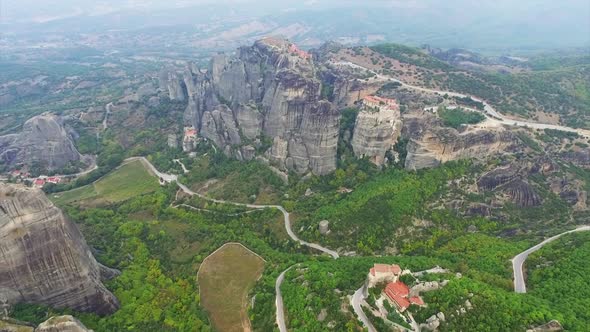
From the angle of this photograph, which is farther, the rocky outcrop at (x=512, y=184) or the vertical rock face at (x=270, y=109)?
the vertical rock face at (x=270, y=109)

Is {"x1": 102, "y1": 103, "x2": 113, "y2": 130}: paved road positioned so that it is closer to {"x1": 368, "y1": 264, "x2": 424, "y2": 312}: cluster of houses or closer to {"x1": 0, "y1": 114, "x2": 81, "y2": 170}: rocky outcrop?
{"x1": 0, "y1": 114, "x2": 81, "y2": 170}: rocky outcrop

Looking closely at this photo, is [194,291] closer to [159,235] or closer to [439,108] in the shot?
[159,235]

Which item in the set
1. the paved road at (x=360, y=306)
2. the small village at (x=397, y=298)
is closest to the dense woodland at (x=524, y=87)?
the small village at (x=397, y=298)

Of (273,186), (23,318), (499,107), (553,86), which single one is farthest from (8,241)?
(553,86)

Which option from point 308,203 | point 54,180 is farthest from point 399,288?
point 54,180

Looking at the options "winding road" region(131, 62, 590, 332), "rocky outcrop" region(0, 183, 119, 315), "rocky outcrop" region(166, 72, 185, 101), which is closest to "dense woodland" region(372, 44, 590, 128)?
"winding road" region(131, 62, 590, 332)

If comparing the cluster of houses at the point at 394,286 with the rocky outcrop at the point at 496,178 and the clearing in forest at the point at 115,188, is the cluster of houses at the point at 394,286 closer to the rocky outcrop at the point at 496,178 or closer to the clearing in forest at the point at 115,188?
the rocky outcrop at the point at 496,178
